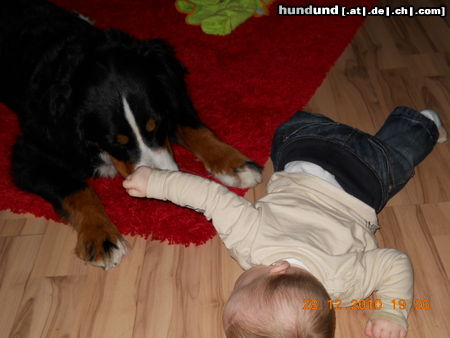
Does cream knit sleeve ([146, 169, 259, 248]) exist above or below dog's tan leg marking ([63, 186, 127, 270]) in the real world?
above

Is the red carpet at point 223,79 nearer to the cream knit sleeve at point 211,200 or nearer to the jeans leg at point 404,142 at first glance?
the cream knit sleeve at point 211,200

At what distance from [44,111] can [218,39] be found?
1.22m

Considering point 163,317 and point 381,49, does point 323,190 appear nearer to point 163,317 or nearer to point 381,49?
point 163,317

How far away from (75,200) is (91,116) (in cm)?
33

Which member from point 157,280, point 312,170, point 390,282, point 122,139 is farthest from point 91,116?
Answer: point 390,282

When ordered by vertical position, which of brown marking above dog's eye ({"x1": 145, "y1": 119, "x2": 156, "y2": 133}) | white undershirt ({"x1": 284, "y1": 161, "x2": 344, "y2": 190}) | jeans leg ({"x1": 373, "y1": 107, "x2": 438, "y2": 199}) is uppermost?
brown marking above dog's eye ({"x1": 145, "y1": 119, "x2": 156, "y2": 133})

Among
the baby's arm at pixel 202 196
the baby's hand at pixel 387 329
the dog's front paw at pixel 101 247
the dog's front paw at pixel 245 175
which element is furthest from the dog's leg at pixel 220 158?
the baby's hand at pixel 387 329

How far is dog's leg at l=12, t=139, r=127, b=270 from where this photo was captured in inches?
63.7

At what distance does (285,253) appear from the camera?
4.44ft

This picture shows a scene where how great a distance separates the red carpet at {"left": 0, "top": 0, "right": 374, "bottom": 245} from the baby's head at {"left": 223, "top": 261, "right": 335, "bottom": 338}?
0.46m

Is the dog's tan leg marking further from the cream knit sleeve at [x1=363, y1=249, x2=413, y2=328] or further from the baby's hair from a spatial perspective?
the cream knit sleeve at [x1=363, y1=249, x2=413, y2=328]

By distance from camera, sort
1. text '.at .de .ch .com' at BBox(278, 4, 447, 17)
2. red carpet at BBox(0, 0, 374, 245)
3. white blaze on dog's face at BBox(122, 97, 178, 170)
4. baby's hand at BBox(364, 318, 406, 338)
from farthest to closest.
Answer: text '.at .de .ch .com' at BBox(278, 4, 447, 17) < red carpet at BBox(0, 0, 374, 245) < white blaze on dog's face at BBox(122, 97, 178, 170) < baby's hand at BBox(364, 318, 406, 338)

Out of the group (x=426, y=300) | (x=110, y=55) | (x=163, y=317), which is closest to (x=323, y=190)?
(x=426, y=300)
